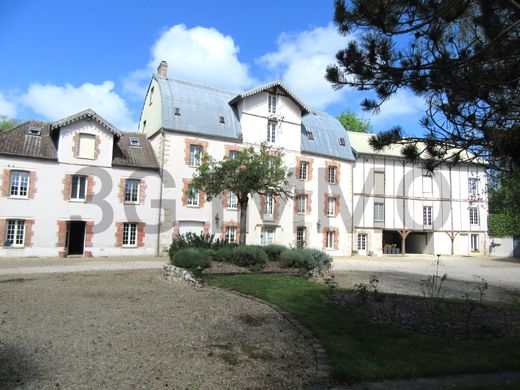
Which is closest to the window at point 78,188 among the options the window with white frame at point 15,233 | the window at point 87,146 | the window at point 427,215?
the window at point 87,146

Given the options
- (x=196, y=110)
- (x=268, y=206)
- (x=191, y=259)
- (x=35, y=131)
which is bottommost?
(x=191, y=259)

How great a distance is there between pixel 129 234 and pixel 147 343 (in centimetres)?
1810

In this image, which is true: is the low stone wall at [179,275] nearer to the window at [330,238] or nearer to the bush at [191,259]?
the bush at [191,259]

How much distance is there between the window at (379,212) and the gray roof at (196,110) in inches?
475

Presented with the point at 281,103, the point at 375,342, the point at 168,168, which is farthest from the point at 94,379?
the point at 281,103

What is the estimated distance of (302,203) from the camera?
28.0 m

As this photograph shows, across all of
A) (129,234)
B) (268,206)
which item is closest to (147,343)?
(129,234)

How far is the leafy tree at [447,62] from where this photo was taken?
471 cm

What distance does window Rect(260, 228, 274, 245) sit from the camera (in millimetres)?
26266

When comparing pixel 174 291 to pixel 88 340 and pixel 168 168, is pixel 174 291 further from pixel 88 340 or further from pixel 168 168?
pixel 168 168

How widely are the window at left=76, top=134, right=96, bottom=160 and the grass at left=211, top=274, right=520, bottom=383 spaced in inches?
702

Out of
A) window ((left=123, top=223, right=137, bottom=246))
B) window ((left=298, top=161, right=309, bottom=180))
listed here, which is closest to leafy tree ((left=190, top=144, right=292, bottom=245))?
window ((left=123, top=223, right=137, bottom=246))

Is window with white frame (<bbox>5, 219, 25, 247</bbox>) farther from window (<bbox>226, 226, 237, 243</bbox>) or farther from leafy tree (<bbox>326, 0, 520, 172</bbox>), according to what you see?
leafy tree (<bbox>326, 0, 520, 172</bbox>)

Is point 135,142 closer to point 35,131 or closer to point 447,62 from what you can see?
point 35,131
